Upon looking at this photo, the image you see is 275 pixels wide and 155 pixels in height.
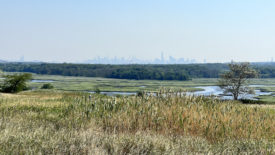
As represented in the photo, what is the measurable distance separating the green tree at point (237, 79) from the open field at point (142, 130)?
4423 cm

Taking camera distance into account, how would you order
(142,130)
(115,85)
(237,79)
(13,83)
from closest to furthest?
1. (142,130)
2. (13,83)
3. (237,79)
4. (115,85)

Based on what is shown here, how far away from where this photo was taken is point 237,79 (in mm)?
56500

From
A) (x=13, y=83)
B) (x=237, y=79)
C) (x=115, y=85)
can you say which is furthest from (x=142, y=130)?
(x=115, y=85)

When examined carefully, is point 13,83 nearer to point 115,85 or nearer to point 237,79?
point 237,79

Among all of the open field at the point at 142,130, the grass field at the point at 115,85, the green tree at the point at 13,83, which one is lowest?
the grass field at the point at 115,85

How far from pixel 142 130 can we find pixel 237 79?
164ft

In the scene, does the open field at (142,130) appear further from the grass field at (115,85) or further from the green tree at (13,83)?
the grass field at (115,85)

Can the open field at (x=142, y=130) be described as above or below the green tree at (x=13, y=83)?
above

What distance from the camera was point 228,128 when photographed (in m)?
9.84

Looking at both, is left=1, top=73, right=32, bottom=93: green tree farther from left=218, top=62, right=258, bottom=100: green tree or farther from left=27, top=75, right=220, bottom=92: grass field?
left=27, top=75, right=220, bottom=92: grass field

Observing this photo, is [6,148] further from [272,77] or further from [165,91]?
[272,77]

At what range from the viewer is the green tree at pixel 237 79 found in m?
56.1

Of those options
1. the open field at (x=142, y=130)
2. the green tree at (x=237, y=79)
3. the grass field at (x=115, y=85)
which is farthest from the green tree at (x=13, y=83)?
the open field at (x=142, y=130)

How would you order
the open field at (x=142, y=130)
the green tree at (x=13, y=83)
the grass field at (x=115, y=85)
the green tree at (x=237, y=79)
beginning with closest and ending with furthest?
the open field at (x=142, y=130)
the green tree at (x=13, y=83)
the green tree at (x=237, y=79)
the grass field at (x=115, y=85)
